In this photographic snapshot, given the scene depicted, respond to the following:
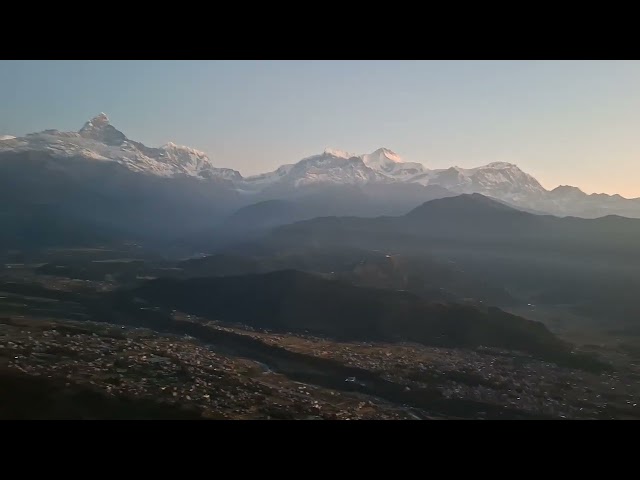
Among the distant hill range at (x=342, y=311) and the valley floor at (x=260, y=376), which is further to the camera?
the distant hill range at (x=342, y=311)

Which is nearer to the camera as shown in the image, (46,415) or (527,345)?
(46,415)

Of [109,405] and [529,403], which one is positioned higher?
[109,405]

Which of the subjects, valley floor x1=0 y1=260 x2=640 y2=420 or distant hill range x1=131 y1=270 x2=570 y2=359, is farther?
distant hill range x1=131 y1=270 x2=570 y2=359

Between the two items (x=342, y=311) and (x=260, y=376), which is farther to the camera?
(x=342, y=311)

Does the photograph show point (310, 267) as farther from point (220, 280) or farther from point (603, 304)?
point (603, 304)

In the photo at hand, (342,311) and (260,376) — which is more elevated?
(342,311)

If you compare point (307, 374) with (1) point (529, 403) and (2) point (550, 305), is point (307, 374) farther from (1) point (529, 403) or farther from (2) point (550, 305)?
(2) point (550, 305)

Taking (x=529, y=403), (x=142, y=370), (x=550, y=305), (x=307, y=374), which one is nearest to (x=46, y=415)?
(x=142, y=370)
